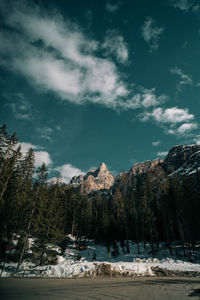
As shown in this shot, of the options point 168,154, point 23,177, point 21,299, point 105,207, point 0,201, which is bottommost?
point 21,299

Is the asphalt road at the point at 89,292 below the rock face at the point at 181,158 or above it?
below

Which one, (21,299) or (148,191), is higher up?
(148,191)

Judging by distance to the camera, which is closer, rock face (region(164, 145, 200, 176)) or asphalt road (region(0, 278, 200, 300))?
asphalt road (region(0, 278, 200, 300))

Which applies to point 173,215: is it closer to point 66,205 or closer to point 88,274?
point 88,274

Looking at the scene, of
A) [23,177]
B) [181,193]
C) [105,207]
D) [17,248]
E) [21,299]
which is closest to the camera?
[21,299]

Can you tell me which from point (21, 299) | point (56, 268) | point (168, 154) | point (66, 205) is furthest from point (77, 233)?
point (168, 154)

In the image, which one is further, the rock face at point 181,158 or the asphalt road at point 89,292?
the rock face at point 181,158

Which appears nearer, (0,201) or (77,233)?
(0,201)

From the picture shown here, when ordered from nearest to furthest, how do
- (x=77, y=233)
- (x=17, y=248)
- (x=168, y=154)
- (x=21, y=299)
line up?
(x=21, y=299), (x=17, y=248), (x=77, y=233), (x=168, y=154)

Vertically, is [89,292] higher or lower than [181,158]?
lower

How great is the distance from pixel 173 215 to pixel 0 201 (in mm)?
29513

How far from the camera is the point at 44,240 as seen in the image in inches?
820

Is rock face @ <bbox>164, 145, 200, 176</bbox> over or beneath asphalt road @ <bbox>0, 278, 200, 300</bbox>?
over

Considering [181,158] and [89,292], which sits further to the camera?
[181,158]
